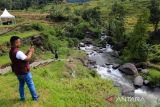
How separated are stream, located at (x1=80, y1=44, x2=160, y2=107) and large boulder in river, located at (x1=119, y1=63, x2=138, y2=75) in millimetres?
862

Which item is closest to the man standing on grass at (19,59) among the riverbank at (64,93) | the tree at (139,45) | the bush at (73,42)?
the riverbank at (64,93)

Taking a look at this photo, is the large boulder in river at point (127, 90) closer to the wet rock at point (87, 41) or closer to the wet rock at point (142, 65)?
the wet rock at point (142, 65)

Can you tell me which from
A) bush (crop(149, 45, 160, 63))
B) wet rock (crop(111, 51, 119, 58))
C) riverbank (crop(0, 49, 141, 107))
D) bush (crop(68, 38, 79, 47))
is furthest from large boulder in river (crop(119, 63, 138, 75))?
riverbank (crop(0, 49, 141, 107))

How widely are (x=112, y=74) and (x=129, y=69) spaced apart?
10.6 feet

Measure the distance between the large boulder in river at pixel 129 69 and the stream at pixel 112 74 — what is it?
33.9 inches

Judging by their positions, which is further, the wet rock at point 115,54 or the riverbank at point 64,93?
the wet rock at point 115,54

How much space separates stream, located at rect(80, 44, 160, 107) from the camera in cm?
4772

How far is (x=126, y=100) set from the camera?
17.2m

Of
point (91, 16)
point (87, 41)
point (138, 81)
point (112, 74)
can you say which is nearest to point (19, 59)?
point (138, 81)

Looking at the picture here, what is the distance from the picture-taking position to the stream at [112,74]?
47.7m

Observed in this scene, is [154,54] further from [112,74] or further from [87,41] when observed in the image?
[87,41]

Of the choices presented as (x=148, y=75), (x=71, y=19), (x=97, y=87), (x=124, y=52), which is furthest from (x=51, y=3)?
(x=97, y=87)

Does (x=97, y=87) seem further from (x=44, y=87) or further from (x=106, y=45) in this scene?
(x=106, y=45)

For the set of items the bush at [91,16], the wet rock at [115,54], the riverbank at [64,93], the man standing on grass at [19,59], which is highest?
the man standing on grass at [19,59]
